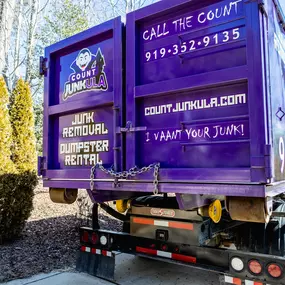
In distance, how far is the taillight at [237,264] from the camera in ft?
9.37

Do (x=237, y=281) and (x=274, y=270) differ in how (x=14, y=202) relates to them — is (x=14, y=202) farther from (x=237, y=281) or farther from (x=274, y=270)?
(x=274, y=270)

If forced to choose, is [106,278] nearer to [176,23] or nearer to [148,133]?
[148,133]

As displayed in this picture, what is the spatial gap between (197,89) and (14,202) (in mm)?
3692

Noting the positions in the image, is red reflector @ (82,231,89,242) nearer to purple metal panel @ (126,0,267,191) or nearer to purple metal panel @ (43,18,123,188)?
purple metal panel @ (43,18,123,188)

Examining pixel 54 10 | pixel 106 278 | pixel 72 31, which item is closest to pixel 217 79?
pixel 106 278

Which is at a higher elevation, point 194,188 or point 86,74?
point 86,74

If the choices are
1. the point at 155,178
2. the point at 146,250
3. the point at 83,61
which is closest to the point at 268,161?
the point at 155,178

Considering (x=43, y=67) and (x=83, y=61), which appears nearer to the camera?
(x=83, y=61)

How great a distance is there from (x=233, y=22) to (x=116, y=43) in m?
1.23

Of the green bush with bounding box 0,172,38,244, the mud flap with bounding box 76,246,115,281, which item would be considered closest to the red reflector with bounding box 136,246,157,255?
the mud flap with bounding box 76,246,115,281


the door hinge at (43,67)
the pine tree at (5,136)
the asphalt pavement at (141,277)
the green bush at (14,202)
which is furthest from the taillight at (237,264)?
the pine tree at (5,136)

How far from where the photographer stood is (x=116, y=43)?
318cm

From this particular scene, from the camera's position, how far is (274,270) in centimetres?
270

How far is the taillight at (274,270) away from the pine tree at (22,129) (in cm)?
409
